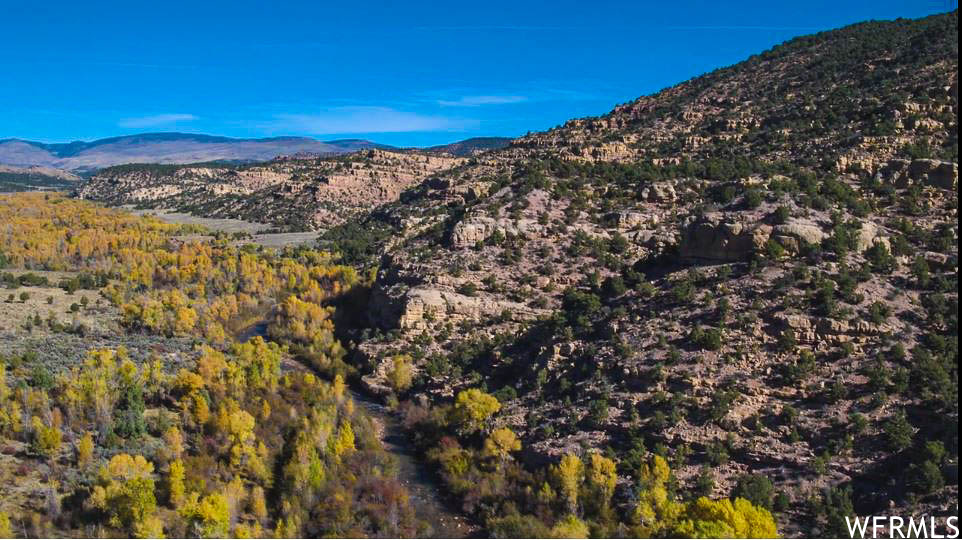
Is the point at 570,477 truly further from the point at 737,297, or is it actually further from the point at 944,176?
the point at 944,176

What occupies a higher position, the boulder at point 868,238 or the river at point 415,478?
the boulder at point 868,238

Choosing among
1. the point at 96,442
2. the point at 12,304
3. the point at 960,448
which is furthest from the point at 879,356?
the point at 12,304

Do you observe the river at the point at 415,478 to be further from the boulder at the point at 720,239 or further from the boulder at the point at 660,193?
the boulder at the point at 660,193

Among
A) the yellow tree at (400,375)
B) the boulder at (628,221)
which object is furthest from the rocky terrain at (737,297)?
the yellow tree at (400,375)

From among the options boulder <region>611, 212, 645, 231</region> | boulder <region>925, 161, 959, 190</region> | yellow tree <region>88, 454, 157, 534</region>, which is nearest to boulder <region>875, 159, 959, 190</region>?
boulder <region>925, 161, 959, 190</region>

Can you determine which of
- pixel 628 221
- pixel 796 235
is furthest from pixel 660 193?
pixel 796 235

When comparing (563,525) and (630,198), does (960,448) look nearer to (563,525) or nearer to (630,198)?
(563,525)
